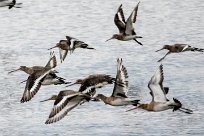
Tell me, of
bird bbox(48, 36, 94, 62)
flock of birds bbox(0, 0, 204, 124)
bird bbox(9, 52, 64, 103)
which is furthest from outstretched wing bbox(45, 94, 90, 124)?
bird bbox(48, 36, 94, 62)

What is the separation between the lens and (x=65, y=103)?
38.2 feet

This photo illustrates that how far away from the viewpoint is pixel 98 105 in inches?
593

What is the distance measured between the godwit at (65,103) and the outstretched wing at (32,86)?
0.90 m

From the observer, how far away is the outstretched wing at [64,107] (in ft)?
37.6

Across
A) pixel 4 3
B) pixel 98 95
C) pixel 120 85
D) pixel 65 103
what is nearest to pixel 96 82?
pixel 98 95

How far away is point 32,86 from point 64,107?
139cm

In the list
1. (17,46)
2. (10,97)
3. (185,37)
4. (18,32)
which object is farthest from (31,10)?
(10,97)

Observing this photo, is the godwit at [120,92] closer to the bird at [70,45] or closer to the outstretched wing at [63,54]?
the bird at [70,45]

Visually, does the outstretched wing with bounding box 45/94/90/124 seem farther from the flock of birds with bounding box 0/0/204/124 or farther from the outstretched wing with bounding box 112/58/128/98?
the outstretched wing with bounding box 112/58/128/98

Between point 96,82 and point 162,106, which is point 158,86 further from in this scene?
point 96,82

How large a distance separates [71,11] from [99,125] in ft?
37.4

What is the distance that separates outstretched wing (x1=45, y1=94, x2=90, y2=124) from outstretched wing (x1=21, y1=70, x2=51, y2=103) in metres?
1.05

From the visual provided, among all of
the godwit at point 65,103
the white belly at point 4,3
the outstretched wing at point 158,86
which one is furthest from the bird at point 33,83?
the white belly at point 4,3

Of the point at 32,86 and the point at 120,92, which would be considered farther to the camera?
the point at 120,92
